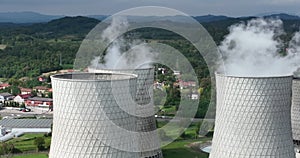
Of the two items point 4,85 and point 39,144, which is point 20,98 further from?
point 39,144

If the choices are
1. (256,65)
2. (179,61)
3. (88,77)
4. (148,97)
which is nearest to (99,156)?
(88,77)

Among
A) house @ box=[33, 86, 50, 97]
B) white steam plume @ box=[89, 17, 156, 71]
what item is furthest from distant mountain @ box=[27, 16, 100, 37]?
house @ box=[33, 86, 50, 97]

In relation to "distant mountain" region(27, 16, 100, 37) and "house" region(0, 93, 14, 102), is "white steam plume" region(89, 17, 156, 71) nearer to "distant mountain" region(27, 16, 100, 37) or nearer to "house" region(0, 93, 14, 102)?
"house" region(0, 93, 14, 102)

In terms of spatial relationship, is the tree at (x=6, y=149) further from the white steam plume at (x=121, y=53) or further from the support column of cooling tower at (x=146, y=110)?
the support column of cooling tower at (x=146, y=110)

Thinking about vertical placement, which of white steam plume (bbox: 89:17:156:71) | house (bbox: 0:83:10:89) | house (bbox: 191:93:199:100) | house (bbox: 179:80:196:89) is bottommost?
house (bbox: 0:83:10:89)

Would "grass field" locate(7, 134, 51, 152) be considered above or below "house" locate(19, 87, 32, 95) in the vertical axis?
below

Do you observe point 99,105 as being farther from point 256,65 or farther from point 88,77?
point 256,65

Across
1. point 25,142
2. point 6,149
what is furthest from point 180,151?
point 25,142
